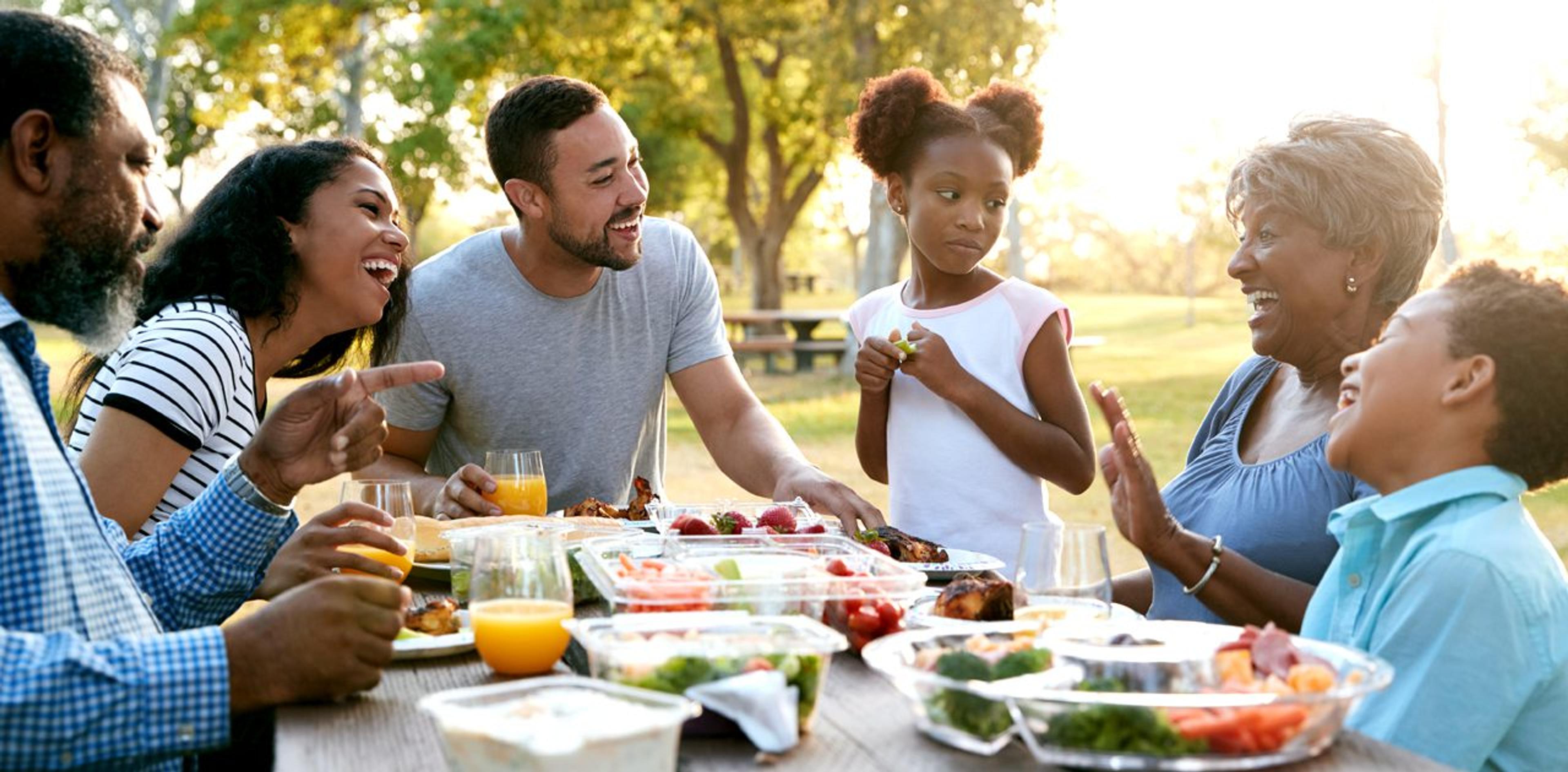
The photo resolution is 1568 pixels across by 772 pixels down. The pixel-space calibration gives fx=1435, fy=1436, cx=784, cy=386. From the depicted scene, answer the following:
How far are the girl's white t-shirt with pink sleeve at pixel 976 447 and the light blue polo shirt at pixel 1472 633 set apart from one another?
6.12 feet

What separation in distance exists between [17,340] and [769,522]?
1.53m

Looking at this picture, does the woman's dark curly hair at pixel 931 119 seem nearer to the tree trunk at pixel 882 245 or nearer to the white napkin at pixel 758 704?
the white napkin at pixel 758 704

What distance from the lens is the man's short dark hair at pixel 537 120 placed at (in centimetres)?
457

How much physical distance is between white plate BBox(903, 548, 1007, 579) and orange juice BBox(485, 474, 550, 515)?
1.06 m

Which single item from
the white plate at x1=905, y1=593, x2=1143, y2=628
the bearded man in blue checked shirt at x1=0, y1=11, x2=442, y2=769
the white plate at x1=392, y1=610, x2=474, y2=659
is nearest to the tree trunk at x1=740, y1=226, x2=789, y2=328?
the bearded man in blue checked shirt at x1=0, y1=11, x2=442, y2=769

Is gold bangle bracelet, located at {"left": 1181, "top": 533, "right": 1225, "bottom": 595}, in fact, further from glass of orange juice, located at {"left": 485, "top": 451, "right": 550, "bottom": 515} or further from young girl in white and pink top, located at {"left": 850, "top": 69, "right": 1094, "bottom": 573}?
glass of orange juice, located at {"left": 485, "top": 451, "right": 550, "bottom": 515}

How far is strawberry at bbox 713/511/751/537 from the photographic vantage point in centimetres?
314

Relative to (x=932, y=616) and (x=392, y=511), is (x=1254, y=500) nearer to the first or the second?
(x=932, y=616)

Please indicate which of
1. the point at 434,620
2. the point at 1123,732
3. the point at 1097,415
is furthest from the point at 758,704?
the point at 1097,415

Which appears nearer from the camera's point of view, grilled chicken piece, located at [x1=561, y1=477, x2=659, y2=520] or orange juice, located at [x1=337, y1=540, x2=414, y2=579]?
orange juice, located at [x1=337, y1=540, x2=414, y2=579]

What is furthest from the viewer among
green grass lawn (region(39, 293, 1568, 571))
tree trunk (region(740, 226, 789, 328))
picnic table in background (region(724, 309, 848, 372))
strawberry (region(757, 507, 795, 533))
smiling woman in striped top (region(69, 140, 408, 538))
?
tree trunk (region(740, 226, 789, 328))

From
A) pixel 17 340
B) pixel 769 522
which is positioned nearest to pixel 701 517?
pixel 769 522

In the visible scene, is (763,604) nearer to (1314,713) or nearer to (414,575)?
(1314,713)

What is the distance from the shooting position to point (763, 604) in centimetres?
241
